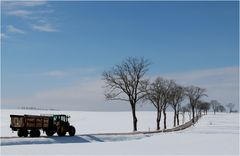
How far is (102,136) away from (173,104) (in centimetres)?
5322

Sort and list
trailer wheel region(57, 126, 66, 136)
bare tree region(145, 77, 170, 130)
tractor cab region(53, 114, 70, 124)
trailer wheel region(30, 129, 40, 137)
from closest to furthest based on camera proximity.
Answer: trailer wheel region(30, 129, 40, 137), trailer wheel region(57, 126, 66, 136), tractor cab region(53, 114, 70, 124), bare tree region(145, 77, 170, 130)

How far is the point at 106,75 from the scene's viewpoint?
67.4 metres

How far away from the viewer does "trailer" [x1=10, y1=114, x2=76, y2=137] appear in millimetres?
40875

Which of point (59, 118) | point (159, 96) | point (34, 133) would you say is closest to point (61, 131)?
point (59, 118)

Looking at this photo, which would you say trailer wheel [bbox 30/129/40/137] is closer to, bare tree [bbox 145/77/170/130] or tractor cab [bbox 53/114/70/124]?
tractor cab [bbox 53/114/70/124]

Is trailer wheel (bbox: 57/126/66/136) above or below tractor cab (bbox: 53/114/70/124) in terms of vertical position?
below

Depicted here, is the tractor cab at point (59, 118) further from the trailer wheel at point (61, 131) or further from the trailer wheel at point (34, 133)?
the trailer wheel at point (34, 133)

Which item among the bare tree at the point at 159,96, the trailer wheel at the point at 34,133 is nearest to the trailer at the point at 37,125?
the trailer wheel at the point at 34,133

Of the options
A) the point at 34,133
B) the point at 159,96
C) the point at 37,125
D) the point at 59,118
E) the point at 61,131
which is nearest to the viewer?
the point at 34,133

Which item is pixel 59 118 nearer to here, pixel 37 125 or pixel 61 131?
pixel 61 131

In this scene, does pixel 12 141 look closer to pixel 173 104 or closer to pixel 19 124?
pixel 19 124

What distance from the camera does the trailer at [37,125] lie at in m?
40.9

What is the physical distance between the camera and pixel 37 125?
41.8 meters

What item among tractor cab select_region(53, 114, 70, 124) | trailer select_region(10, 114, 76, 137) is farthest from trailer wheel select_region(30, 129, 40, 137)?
tractor cab select_region(53, 114, 70, 124)
